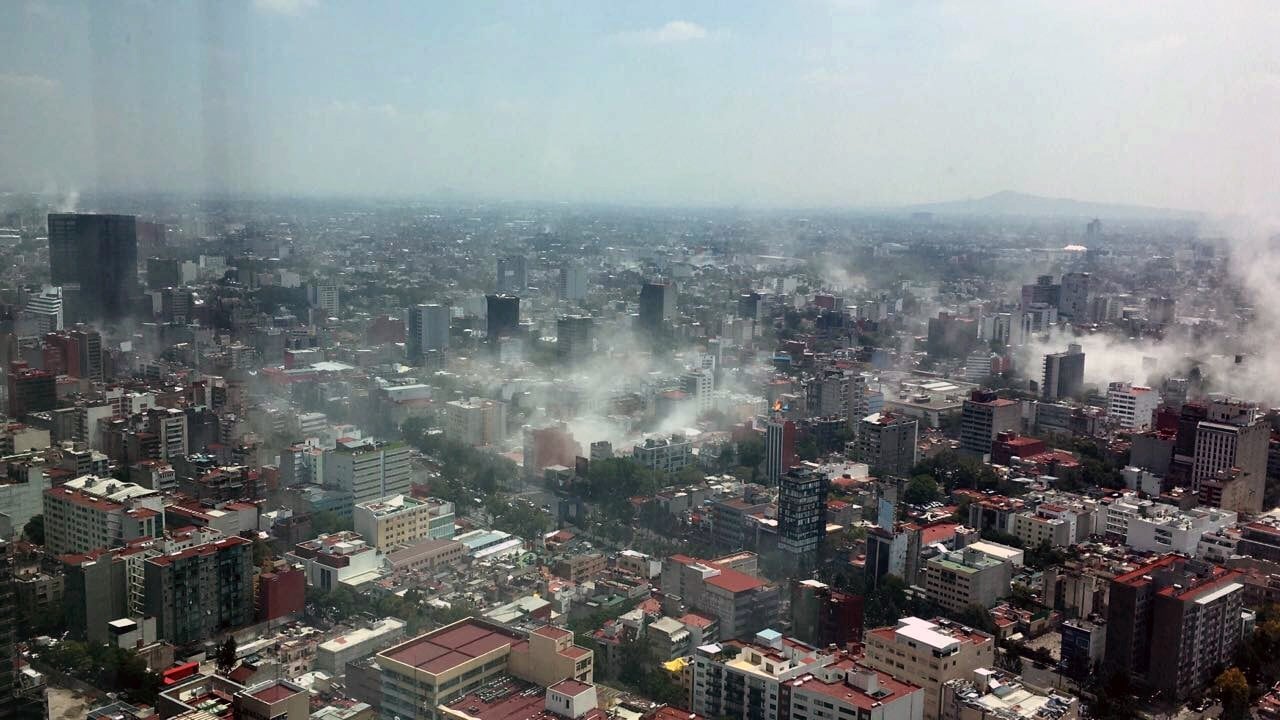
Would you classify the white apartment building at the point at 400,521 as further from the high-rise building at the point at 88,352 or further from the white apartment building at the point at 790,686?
the high-rise building at the point at 88,352

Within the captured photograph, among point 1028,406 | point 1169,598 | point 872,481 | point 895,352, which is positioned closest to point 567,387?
point 872,481

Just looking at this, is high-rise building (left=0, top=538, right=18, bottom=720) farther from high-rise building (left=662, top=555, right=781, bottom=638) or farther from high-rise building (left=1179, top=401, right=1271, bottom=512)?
high-rise building (left=1179, top=401, right=1271, bottom=512)

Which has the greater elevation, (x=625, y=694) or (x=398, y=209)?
(x=398, y=209)

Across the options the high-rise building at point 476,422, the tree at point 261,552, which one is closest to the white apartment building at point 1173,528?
the high-rise building at point 476,422

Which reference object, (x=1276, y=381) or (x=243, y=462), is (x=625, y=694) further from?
(x=1276, y=381)

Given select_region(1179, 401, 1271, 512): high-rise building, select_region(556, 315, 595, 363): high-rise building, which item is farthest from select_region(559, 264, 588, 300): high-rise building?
select_region(1179, 401, 1271, 512): high-rise building

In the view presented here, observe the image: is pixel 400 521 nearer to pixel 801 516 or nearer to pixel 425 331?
pixel 801 516
